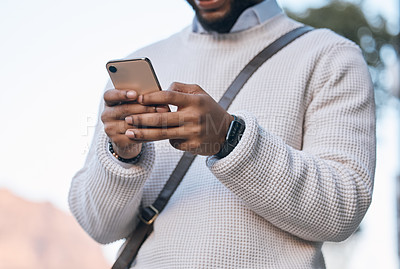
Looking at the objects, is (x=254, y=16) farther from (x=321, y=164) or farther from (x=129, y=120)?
(x=129, y=120)

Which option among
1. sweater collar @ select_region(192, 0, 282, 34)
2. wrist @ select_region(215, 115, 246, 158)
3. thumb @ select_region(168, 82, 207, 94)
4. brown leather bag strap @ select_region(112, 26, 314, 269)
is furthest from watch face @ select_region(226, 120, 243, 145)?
sweater collar @ select_region(192, 0, 282, 34)

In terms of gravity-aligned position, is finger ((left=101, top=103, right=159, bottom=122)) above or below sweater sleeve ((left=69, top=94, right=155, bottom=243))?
above

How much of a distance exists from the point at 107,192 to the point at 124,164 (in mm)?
140

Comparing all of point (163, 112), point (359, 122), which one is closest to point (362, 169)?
point (359, 122)

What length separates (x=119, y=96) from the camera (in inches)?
52.9

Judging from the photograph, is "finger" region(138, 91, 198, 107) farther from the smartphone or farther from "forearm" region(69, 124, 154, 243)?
"forearm" region(69, 124, 154, 243)

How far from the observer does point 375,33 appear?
7.59 m

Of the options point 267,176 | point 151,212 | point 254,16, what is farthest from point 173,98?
point 254,16

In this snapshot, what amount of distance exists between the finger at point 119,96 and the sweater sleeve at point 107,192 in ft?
0.73

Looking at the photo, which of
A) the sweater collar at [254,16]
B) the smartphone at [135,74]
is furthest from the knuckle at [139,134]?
the sweater collar at [254,16]

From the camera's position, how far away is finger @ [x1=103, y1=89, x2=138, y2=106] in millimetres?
1325

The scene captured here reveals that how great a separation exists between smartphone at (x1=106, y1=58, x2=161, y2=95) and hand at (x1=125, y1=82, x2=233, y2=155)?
0.04 m

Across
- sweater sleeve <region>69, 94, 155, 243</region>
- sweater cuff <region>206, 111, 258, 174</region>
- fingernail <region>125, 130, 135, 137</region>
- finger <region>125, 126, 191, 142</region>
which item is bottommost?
sweater sleeve <region>69, 94, 155, 243</region>

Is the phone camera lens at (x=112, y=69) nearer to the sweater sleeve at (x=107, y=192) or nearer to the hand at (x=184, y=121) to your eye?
the hand at (x=184, y=121)
